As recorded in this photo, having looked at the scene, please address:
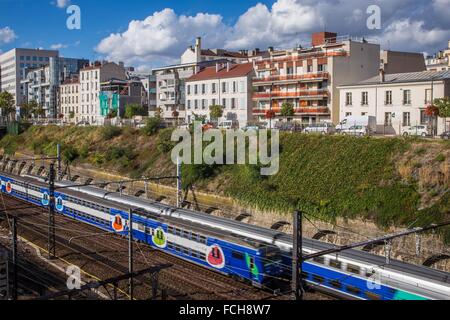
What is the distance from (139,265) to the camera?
23578mm

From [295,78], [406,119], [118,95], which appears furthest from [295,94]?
[118,95]

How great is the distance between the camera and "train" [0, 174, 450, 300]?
16.5m

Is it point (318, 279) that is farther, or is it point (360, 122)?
point (360, 122)

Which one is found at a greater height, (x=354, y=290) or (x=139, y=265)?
(x=354, y=290)

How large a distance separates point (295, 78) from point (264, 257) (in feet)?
117

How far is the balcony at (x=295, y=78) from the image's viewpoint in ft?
163

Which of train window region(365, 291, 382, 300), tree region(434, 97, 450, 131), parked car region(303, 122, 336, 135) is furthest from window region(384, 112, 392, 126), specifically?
train window region(365, 291, 382, 300)

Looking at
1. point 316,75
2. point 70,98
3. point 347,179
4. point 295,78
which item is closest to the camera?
point 347,179

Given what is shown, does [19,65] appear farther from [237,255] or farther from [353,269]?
[353,269]

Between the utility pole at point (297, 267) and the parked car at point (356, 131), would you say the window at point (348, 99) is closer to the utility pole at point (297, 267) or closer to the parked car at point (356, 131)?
the parked car at point (356, 131)

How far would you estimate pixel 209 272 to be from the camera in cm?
2236

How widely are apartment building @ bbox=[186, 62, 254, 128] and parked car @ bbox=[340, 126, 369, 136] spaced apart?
18.5 m

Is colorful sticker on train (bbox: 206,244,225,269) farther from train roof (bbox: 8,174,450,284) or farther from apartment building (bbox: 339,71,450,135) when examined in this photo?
apartment building (bbox: 339,71,450,135)

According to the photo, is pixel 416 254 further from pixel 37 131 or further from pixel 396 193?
pixel 37 131
